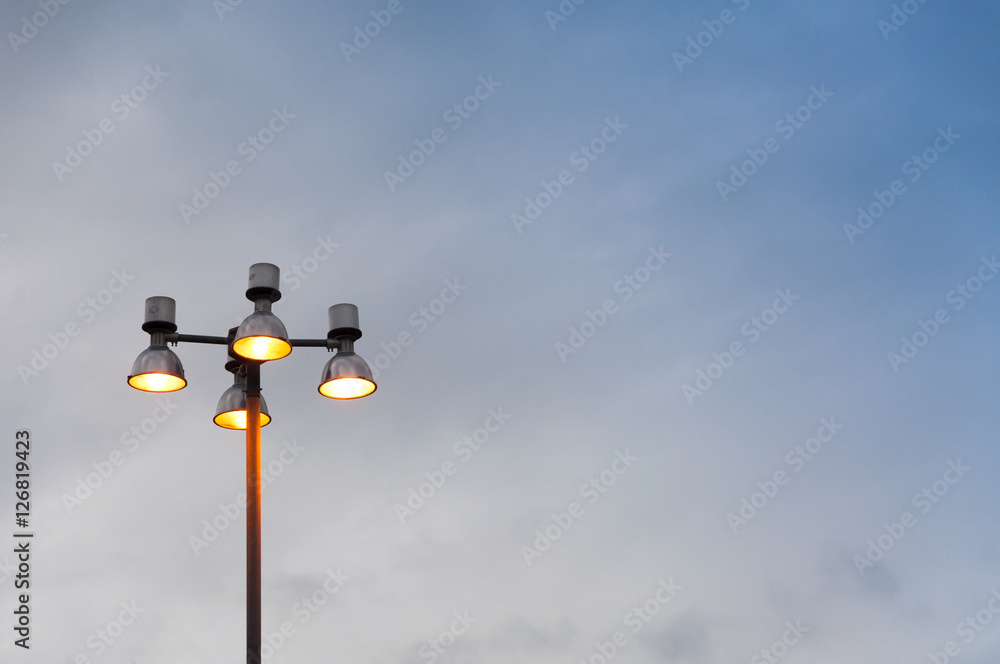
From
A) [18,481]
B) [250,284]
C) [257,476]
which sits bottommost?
[257,476]

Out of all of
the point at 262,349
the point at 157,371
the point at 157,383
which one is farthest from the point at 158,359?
the point at 262,349

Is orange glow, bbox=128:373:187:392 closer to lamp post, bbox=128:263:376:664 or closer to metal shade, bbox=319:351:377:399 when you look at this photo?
lamp post, bbox=128:263:376:664

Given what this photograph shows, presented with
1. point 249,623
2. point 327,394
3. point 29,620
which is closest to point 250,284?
point 327,394

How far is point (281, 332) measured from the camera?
746 centimetres

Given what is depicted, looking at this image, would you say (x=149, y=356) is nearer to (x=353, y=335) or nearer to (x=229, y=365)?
(x=229, y=365)

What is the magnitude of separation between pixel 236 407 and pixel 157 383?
70 cm

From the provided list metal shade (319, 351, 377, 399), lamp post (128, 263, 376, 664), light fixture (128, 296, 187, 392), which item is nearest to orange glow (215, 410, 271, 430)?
lamp post (128, 263, 376, 664)

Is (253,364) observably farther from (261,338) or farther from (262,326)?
(262,326)

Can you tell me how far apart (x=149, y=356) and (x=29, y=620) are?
8.02 m

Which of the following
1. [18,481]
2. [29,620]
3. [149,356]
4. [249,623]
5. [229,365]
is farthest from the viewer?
[29,620]

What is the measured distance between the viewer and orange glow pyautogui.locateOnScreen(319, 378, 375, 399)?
7.95m

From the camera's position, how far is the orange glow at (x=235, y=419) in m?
8.19

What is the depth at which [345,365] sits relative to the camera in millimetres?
7832

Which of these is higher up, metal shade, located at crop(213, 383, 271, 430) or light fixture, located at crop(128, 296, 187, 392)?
light fixture, located at crop(128, 296, 187, 392)
